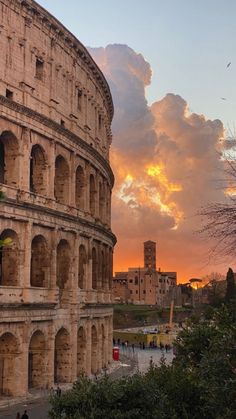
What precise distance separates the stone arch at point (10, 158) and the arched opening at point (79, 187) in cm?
669

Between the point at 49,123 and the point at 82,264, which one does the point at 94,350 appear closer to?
the point at 82,264

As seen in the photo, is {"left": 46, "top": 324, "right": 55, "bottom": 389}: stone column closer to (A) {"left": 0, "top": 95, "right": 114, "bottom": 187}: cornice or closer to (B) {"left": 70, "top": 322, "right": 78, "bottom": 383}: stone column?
(B) {"left": 70, "top": 322, "right": 78, "bottom": 383}: stone column

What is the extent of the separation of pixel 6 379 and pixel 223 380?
15.4m

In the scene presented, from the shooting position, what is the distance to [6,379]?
2552 cm

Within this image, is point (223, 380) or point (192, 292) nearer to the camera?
point (223, 380)

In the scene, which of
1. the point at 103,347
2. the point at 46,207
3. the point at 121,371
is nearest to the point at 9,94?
the point at 46,207

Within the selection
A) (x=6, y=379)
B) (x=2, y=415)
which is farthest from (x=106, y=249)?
(x=2, y=415)

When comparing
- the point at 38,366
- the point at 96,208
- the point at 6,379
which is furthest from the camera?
the point at 96,208

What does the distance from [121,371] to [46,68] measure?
18.4 m

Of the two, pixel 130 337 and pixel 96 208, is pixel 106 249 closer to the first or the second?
pixel 96 208

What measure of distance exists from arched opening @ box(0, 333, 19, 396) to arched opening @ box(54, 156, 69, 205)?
7888 mm

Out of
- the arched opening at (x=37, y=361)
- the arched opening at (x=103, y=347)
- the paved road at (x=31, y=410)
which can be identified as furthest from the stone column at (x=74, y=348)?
the arched opening at (x=103, y=347)

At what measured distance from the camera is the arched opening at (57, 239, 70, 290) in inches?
1208

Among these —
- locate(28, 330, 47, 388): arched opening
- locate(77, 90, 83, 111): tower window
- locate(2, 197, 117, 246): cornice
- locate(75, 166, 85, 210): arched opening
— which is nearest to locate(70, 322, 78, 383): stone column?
locate(28, 330, 47, 388): arched opening
